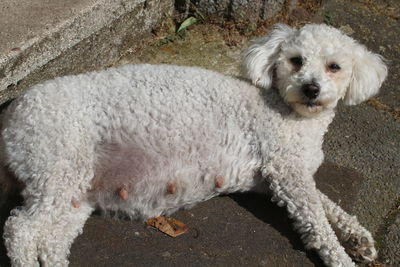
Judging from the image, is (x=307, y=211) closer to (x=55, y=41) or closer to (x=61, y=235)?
(x=61, y=235)

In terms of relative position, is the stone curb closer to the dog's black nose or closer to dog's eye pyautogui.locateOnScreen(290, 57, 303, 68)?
dog's eye pyautogui.locateOnScreen(290, 57, 303, 68)

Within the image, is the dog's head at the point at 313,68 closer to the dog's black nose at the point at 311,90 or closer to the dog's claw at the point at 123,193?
the dog's black nose at the point at 311,90

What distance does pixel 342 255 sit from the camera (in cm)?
309

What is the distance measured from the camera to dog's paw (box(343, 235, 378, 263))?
322cm

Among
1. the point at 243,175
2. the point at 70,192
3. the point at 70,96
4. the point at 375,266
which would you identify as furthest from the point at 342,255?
the point at 70,96

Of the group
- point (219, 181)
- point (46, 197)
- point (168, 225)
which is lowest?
point (168, 225)

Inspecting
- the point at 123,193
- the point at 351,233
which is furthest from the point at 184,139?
the point at 351,233

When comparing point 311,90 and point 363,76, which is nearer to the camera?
point 311,90

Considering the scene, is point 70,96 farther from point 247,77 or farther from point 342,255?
point 342,255

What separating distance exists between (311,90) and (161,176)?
1.00 metres

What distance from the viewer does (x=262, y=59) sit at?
134 inches

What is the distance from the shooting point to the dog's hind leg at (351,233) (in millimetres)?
3223

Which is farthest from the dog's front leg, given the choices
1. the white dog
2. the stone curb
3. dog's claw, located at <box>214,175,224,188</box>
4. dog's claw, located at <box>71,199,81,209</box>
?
the stone curb

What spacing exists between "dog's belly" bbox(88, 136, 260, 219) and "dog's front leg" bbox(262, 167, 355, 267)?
0.57 feet
